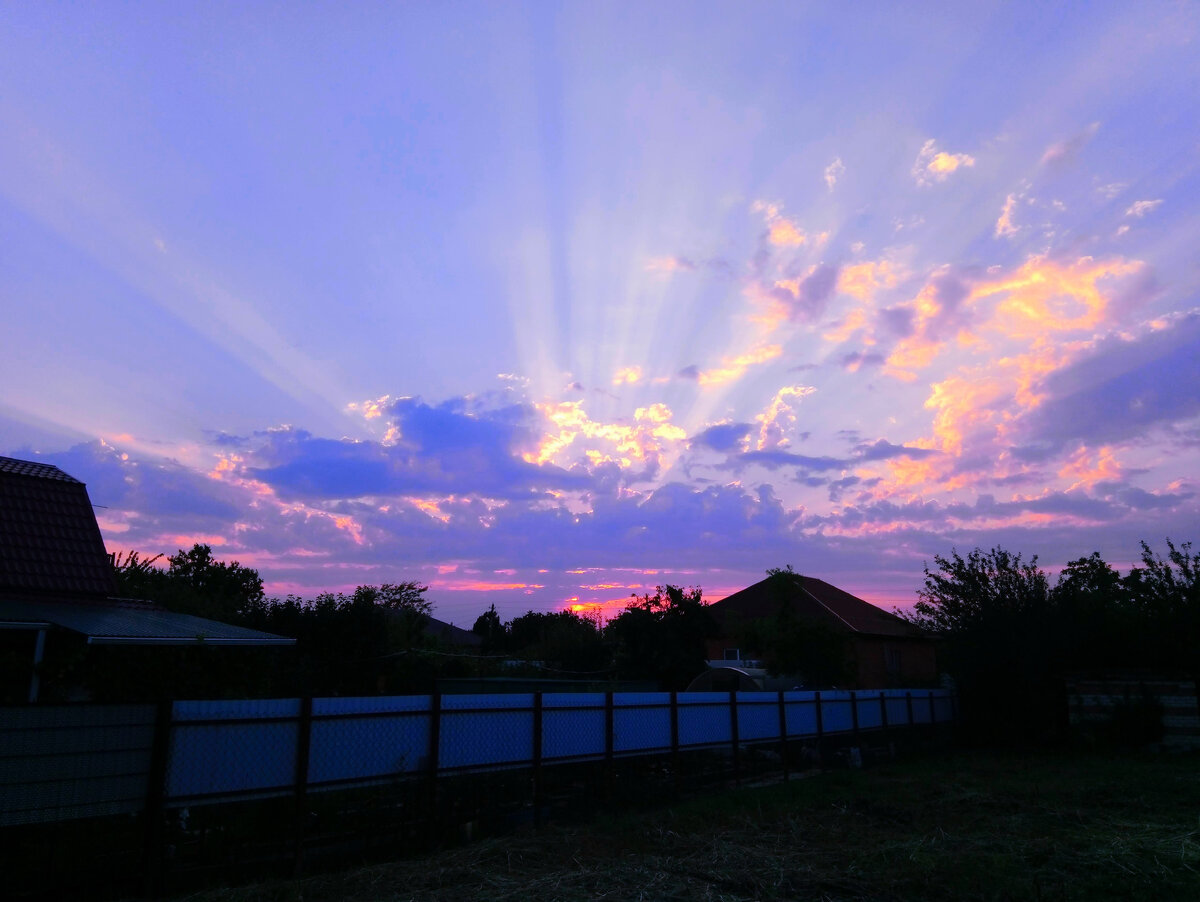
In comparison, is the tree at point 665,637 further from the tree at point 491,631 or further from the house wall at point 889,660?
the tree at point 491,631

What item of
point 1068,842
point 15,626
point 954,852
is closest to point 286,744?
point 15,626

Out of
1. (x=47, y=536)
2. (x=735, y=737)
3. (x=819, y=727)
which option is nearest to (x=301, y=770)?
(x=47, y=536)

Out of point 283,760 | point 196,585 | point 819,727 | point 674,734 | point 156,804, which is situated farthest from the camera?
point 196,585

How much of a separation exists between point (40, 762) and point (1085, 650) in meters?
24.7

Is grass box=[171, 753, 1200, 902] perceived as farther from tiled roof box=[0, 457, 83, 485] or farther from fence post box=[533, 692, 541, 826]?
tiled roof box=[0, 457, 83, 485]

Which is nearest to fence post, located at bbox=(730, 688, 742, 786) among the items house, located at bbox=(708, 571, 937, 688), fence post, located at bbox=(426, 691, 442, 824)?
fence post, located at bbox=(426, 691, 442, 824)

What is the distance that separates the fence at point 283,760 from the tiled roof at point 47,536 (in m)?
6.59

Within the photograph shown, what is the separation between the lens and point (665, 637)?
26547 mm

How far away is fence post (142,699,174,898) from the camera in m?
6.66

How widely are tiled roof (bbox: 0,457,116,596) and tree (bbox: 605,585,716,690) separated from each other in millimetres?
16538

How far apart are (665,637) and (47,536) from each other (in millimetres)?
17852

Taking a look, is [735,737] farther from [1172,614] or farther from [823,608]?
[823,608]

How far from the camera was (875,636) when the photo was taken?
36.6 meters

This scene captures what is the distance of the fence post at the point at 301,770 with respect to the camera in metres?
7.77
